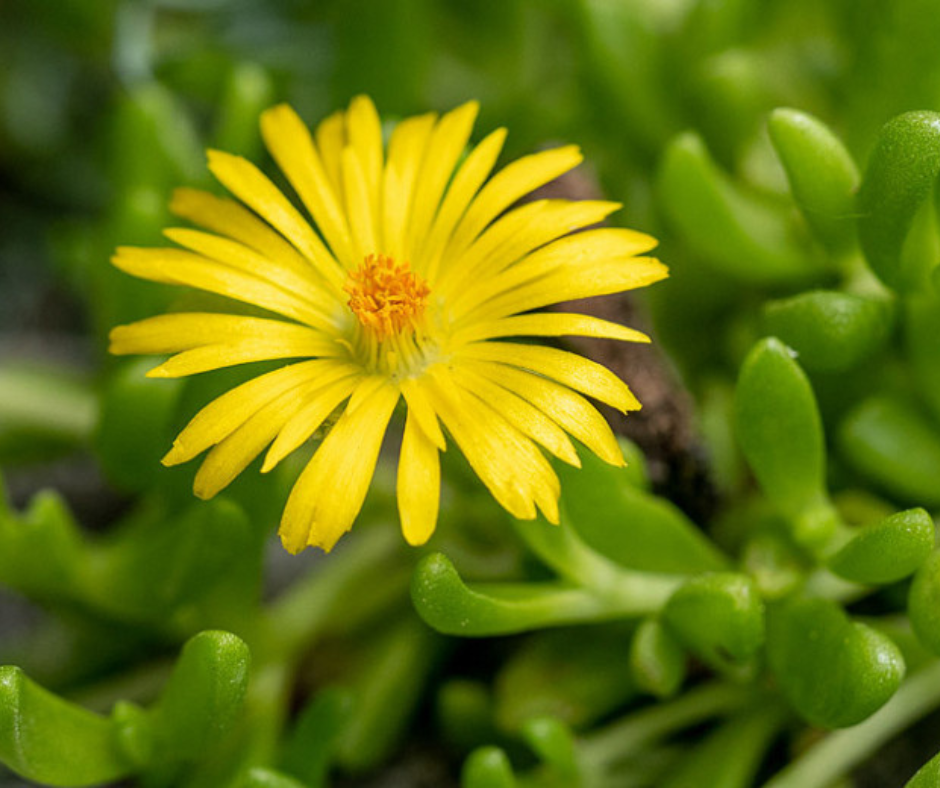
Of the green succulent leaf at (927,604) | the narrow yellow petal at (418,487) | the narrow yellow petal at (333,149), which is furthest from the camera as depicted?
the narrow yellow petal at (333,149)

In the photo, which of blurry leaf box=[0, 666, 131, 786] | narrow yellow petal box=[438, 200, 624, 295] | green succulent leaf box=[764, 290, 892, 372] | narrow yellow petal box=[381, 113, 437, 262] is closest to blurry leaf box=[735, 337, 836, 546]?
green succulent leaf box=[764, 290, 892, 372]

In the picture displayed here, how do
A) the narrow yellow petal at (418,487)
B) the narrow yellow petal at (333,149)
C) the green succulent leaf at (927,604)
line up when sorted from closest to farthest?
the narrow yellow petal at (418,487) → the green succulent leaf at (927,604) → the narrow yellow petal at (333,149)

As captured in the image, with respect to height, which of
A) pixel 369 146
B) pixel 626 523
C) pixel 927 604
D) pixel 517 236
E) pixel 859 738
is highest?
pixel 369 146

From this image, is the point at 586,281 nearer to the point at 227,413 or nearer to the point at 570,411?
the point at 570,411

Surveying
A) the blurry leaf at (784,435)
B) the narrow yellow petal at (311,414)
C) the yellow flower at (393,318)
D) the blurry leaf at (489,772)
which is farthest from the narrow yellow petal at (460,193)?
the blurry leaf at (489,772)

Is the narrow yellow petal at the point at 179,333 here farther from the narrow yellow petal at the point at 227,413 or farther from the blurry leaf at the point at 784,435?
the blurry leaf at the point at 784,435

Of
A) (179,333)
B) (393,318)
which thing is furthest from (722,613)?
(179,333)
